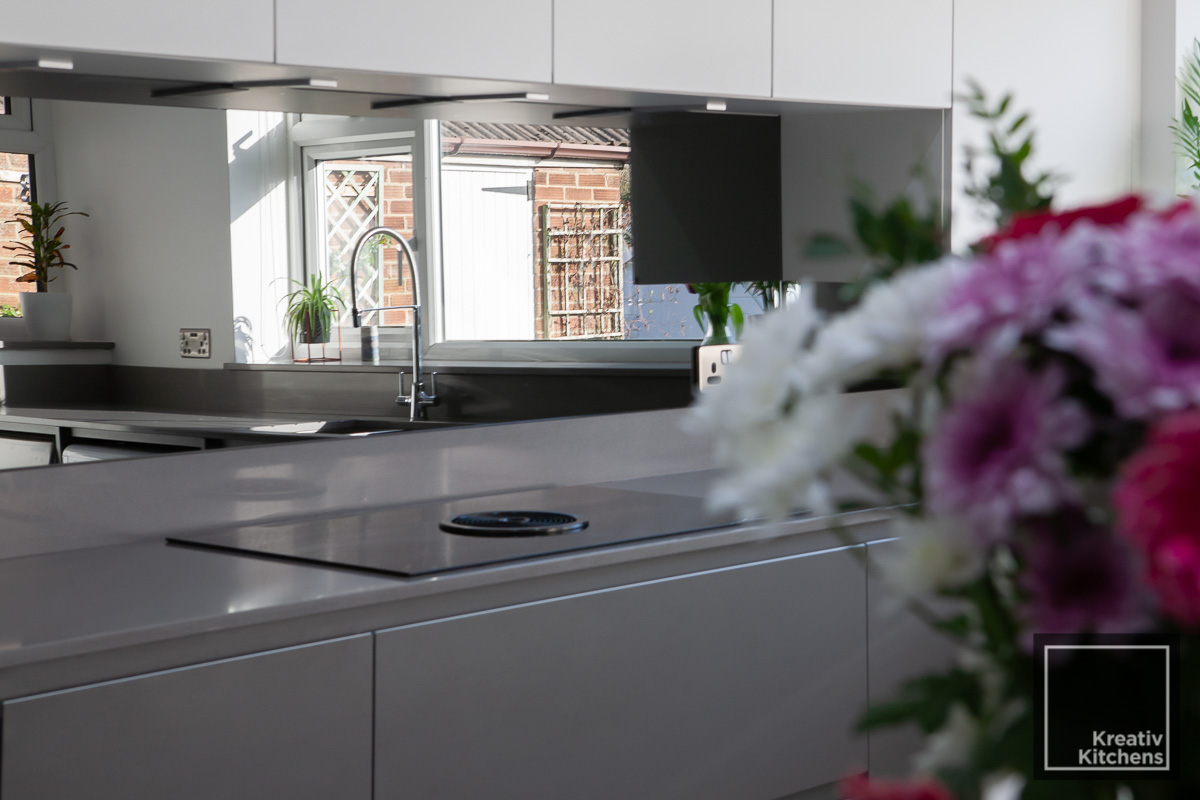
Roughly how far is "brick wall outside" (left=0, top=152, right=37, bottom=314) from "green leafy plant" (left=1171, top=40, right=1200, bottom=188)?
9.21ft

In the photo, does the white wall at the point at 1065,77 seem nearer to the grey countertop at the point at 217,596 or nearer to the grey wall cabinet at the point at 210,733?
the grey countertop at the point at 217,596

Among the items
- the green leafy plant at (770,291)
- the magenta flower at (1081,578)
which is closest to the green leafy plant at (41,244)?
the green leafy plant at (770,291)

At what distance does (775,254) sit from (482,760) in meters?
1.77

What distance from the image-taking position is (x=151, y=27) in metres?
1.96

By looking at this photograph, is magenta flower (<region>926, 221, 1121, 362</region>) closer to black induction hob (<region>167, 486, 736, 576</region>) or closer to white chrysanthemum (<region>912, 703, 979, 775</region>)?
white chrysanthemum (<region>912, 703, 979, 775</region>)

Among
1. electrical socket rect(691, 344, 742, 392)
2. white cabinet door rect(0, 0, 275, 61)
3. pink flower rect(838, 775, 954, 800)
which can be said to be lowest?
pink flower rect(838, 775, 954, 800)

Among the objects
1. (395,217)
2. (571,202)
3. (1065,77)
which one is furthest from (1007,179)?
(1065,77)

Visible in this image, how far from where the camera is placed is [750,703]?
2320 mm

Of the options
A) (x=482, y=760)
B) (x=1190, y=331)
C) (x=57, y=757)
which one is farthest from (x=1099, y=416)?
(x=482, y=760)

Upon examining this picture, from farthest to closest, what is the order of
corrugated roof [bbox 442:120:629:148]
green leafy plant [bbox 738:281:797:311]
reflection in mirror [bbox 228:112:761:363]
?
1. green leafy plant [bbox 738:281:797:311]
2. corrugated roof [bbox 442:120:629:148]
3. reflection in mirror [bbox 228:112:761:363]

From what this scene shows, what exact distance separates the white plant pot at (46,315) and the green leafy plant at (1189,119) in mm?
2765

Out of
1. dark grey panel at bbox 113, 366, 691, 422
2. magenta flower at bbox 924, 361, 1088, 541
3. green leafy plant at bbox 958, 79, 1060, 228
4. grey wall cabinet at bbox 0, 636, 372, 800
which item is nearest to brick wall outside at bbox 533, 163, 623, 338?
dark grey panel at bbox 113, 366, 691, 422

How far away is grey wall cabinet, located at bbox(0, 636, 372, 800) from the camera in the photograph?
1.58 metres

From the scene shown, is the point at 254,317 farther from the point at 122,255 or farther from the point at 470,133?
the point at 470,133
